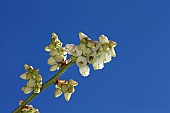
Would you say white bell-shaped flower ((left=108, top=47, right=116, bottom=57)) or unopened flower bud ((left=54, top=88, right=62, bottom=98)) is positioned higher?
white bell-shaped flower ((left=108, top=47, right=116, bottom=57))

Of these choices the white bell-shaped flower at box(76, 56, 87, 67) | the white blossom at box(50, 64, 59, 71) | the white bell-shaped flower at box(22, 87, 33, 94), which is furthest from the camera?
the white blossom at box(50, 64, 59, 71)

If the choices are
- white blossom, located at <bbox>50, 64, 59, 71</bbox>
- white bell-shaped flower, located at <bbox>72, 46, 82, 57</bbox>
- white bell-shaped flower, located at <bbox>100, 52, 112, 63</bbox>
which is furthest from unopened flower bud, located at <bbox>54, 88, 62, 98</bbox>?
white bell-shaped flower, located at <bbox>100, 52, 112, 63</bbox>

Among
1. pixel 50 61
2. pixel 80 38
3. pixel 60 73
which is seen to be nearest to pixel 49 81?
pixel 60 73

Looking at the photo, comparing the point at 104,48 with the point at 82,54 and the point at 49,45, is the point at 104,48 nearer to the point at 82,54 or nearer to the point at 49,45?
the point at 82,54

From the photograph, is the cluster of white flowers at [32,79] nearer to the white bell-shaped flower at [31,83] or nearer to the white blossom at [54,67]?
the white bell-shaped flower at [31,83]

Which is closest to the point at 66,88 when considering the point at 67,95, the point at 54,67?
the point at 67,95

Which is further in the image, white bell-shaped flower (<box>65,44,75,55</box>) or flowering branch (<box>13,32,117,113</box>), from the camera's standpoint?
white bell-shaped flower (<box>65,44,75,55</box>)

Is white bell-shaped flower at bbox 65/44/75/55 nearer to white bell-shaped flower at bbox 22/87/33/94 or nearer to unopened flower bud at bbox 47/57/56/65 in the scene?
unopened flower bud at bbox 47/57/56/65
